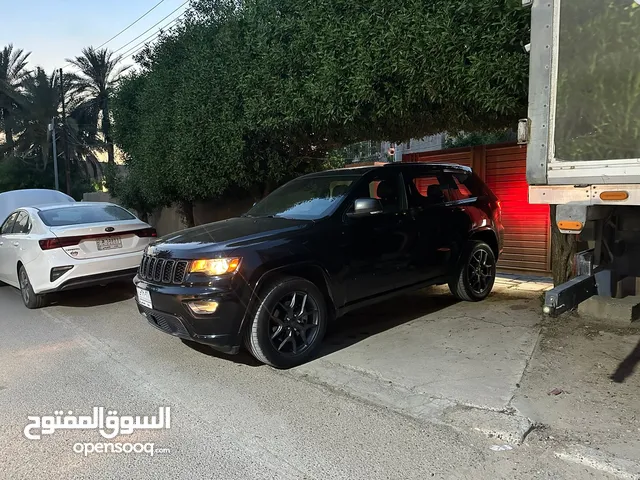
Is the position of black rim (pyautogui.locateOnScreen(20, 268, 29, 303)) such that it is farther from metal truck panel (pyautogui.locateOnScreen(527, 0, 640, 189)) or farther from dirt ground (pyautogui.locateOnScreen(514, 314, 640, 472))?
metal truck panel (pyautogui.locateOnScreen(527, 0, 640, 189))

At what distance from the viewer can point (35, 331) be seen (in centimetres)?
612

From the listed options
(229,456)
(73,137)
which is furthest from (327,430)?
(73,137)

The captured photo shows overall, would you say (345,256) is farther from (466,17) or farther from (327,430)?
(466,17)

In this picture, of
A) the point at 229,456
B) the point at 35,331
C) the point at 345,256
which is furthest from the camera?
the point at 35,331

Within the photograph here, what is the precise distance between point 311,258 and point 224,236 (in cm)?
84

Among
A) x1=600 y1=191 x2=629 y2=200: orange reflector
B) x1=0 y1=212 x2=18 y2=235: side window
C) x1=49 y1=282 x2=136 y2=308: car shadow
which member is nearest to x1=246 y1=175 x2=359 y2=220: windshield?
x1=600 y1=191 x2=629 y2=200: orange reflector

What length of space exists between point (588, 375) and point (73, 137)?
39880 millimetres

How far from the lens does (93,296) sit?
8023 millimetres

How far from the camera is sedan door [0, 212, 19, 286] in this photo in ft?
25.2

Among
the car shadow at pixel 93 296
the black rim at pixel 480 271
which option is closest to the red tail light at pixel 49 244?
the car shadow at pixel 93 296

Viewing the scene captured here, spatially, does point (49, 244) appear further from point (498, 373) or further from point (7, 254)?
point (498, 373)

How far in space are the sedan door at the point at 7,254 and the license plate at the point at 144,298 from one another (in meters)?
3.97

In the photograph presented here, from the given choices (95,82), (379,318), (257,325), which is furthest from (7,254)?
(95,82)

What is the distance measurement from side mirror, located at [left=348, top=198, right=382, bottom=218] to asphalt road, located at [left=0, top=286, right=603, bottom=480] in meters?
1.71
